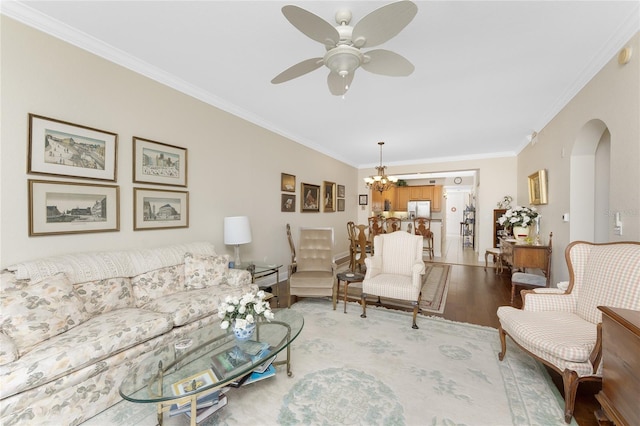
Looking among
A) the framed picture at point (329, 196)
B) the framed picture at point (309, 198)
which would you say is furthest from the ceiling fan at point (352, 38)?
the framed picture at point (329, 196)

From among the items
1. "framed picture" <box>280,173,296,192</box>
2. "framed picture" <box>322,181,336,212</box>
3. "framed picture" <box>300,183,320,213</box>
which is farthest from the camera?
"framed picture" <box>322,181,336,212</box>

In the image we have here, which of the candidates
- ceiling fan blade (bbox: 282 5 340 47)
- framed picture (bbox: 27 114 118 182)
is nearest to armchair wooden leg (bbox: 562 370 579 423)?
ceiling fan blade (bbox: 282 5 340 47)

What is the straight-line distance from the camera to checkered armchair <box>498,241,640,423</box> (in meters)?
1.63

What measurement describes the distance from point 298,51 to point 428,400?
3044mm

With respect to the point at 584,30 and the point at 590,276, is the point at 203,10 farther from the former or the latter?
the point at 590,276

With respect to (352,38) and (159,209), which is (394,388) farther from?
(159,209)

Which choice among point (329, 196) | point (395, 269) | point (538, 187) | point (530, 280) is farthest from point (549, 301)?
point (329, 196)

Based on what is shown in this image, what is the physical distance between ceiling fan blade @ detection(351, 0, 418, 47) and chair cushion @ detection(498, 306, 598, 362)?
2214mm

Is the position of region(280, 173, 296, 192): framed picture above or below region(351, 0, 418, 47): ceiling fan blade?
below

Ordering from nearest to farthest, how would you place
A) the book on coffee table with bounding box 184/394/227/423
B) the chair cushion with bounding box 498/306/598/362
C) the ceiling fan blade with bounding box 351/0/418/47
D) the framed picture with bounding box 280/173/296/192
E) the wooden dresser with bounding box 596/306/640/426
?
the wooden dresser with bounding box 596/306/640/426 < the ceiling fan blade with bounding box 351/0/418/47 < the book on coffee table with bounding box 184/394/227/423 < the chair cushion with bounding box 498/306/598/362 < the framed picture with bounding box 280/173/296/192

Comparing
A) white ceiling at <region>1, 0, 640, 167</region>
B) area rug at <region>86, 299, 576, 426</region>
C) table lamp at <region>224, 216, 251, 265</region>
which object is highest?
white ceiling at <region>1, 0, 640, 167</region>

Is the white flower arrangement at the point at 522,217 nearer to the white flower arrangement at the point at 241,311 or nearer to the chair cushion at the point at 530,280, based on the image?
the chair cushion at the point at 530,280

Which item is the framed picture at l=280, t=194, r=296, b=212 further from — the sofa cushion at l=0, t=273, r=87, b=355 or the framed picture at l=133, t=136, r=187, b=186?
the sofa cushion at l=0, t=273, r=87, b=355

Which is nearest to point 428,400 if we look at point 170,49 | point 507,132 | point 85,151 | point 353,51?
point 353,51
